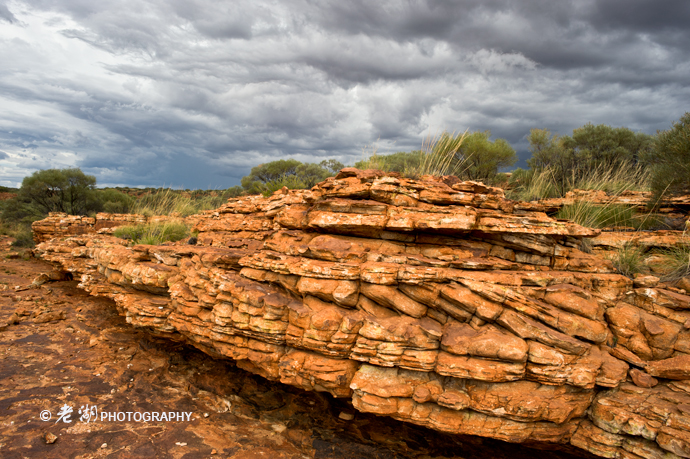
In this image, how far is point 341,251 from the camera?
17.7 ft

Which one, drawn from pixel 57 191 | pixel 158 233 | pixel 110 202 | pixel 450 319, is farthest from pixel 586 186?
pixel 57 191

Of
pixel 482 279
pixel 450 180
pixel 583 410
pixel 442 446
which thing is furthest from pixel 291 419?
pixel 450 180

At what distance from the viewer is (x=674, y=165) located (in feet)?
28.2

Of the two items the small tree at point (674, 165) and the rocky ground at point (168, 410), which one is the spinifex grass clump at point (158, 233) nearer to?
the rocky ground at point (168, 410)

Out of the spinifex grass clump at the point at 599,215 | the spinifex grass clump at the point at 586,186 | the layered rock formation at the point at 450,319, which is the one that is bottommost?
the layered rock formation at the point at 450,319

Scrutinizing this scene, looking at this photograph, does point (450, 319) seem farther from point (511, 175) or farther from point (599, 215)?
point (511, 175)

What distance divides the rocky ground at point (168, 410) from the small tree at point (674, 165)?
821 centimetres

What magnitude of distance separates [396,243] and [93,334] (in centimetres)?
802

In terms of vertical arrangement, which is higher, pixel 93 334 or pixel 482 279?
pixel 482 279

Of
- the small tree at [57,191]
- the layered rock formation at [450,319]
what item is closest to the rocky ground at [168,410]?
the layered rock formation at [450,319]

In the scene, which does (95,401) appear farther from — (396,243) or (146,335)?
(396,243)

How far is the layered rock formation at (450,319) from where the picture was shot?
13.9 feet

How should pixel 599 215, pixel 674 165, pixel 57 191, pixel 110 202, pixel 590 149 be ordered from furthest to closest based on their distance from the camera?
pixel 110 202 → pixel 57 191 → pixel 590 149 → pixel 674 165 → pixel 599 215

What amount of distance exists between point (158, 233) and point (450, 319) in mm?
10595
